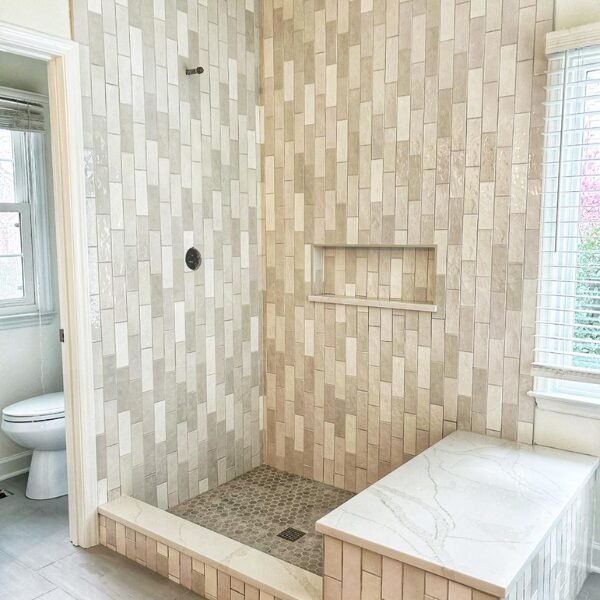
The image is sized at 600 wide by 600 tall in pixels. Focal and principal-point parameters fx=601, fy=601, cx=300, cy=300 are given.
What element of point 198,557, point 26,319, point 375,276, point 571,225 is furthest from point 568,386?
point 26,319

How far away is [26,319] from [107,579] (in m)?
1.63

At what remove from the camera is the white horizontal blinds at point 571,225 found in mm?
2135

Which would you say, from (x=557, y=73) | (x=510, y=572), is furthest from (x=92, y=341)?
(x=557, y=73)

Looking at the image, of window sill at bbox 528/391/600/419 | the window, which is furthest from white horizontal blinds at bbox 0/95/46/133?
window sill at bbox 528/391/600/419

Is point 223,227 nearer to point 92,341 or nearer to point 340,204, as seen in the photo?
point 340,204

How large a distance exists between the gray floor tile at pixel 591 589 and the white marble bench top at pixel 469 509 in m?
0.45

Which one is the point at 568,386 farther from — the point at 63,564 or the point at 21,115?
the point at 21,115

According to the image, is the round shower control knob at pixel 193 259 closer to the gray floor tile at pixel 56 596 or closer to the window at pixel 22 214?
the window at pixel 22 214

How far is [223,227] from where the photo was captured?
9.36ft

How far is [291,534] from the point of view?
248 centimetres

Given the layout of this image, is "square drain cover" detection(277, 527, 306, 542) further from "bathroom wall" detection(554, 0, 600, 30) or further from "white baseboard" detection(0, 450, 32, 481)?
"bathroom wall" detection(554, 0, 600, 30)

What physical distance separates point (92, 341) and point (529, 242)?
1721mm

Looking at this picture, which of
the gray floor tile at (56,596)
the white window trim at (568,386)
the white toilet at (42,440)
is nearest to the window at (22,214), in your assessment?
the white toilet at (42,440)

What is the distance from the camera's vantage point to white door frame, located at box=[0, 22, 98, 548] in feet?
7.25
